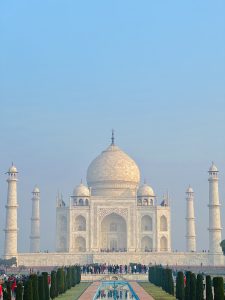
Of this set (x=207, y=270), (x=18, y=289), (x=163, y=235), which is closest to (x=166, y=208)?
(x=163, y=235)

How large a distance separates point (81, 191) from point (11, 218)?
6.56 meters

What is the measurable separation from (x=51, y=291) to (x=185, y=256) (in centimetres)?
2717

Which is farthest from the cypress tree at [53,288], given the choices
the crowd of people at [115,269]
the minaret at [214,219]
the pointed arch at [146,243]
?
the pointed arch at [146,243]

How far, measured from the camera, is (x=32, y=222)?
5700cm

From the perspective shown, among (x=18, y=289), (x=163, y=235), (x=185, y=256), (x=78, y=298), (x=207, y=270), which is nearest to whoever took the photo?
(x=18, y=289)

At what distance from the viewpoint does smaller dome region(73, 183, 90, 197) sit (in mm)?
56656

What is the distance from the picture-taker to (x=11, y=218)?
5231cm

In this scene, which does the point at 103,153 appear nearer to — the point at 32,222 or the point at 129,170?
the point at 129,170

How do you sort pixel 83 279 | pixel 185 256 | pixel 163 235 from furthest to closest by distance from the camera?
pixel 163 235 < pixel 185 256 < pixel 83 279

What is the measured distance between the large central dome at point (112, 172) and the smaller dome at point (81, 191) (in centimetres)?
82

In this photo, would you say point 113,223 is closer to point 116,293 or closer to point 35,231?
point 35,231

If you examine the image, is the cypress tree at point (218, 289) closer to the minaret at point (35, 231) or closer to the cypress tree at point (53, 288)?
the cypress tree at point (53, 288)

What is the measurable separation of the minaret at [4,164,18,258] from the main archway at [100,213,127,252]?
6.70m

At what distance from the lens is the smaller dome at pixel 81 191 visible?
56.7m
